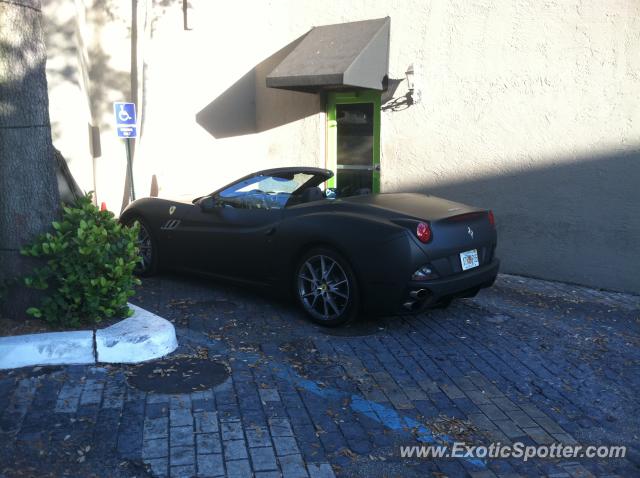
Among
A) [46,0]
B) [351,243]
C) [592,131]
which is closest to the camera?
[351,243]

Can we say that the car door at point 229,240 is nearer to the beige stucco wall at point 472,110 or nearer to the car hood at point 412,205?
the car hood at point 412,205

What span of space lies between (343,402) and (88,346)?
1873 mm

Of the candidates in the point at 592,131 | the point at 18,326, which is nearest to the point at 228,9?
the point at 592,131

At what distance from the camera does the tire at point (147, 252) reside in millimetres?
7023

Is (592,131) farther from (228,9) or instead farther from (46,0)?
(46,0)

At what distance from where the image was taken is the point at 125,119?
8836 mm

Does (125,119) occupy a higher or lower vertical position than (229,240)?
higher

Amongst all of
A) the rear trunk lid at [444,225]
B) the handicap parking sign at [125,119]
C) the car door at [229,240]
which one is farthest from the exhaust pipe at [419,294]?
the handicap parking sign at [125,119]

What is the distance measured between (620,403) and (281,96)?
24.7 ft

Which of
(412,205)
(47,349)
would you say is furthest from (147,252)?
(412,205)

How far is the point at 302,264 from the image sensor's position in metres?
5.71

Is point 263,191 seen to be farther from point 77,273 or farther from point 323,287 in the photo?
point 77,273

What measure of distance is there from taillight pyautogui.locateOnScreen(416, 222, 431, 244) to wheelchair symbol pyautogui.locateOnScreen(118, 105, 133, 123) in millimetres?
5333

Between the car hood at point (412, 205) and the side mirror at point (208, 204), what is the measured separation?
1436 millimetres
